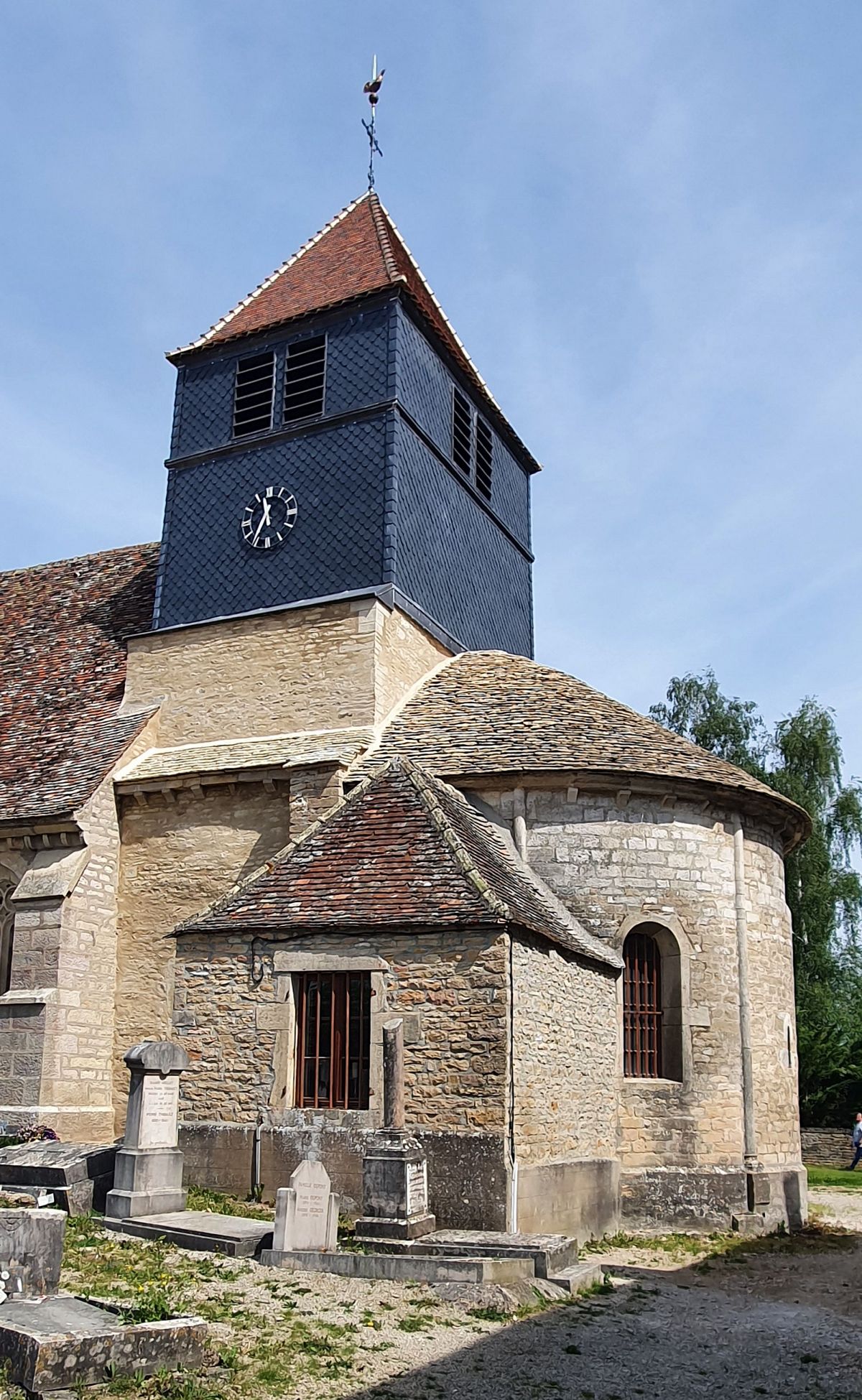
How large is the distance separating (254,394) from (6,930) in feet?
30.2

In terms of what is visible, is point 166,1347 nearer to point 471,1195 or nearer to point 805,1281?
point 471,1195

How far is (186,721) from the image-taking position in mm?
17891

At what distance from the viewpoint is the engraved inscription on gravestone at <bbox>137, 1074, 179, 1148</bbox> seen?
11.4 m

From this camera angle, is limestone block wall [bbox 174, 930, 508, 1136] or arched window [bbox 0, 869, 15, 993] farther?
arched window [bbox 0, 869, 15, 993]

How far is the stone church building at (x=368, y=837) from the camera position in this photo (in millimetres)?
11766

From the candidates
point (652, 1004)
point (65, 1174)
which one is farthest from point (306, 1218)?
point (652, 1004)

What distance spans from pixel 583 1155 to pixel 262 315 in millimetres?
14223

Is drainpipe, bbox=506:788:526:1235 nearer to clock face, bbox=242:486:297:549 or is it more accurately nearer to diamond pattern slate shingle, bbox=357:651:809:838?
diamond pattern slate shingle, bbox=357:651:809:838

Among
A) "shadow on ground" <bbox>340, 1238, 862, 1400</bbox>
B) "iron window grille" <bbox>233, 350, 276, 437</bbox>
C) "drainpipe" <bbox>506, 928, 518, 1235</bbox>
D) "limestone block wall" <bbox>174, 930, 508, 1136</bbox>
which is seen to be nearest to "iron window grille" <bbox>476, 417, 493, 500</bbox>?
"iron window grille" <bbox>233, 350, 276, 437</bbox>

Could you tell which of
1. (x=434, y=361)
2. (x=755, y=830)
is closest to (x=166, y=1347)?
(x=755, y=830)

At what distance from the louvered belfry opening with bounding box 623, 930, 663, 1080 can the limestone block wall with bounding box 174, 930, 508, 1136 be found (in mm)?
3624

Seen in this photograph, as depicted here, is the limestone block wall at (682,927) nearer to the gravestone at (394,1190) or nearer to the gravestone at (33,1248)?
the gravestone at (394,1190)

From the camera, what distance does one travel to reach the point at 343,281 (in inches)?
779

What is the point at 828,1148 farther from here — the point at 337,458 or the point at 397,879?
the point at 337,458
